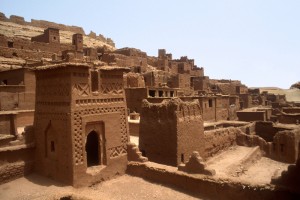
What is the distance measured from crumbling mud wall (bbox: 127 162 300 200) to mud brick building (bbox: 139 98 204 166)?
9.38 ft

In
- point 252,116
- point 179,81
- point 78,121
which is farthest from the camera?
point 179,81

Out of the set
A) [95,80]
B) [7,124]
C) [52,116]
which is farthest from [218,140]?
[7,124]

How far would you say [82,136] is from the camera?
11.1m

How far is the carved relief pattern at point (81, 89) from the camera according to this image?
10986mm

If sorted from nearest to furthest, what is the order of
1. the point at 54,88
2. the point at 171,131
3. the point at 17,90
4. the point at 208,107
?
the point at 54,88 → the point at 171,131 → the point at 17,90 → the point at 208,107

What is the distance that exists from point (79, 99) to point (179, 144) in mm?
6287

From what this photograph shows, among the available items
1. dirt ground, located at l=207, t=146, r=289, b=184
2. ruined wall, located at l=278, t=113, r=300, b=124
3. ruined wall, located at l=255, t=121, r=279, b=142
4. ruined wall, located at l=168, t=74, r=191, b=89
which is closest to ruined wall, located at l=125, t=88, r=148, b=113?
dirt ground, located at l=207, t=146, r=289, b=184

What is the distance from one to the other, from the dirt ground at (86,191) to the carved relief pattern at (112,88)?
4.02 meters

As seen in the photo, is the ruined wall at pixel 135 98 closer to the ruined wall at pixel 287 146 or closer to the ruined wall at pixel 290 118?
the ruined wall at pixel 287 146

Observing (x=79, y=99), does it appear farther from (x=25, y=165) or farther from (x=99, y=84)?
(x=25, y=165)

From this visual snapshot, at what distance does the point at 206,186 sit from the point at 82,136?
521cm

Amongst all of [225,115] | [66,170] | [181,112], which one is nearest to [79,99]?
[66,170]

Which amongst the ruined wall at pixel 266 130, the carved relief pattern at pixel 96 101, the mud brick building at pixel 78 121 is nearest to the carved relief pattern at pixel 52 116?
the mud brick building at pixel 78 121

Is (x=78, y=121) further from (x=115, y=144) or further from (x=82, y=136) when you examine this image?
(x=115, y=144)
